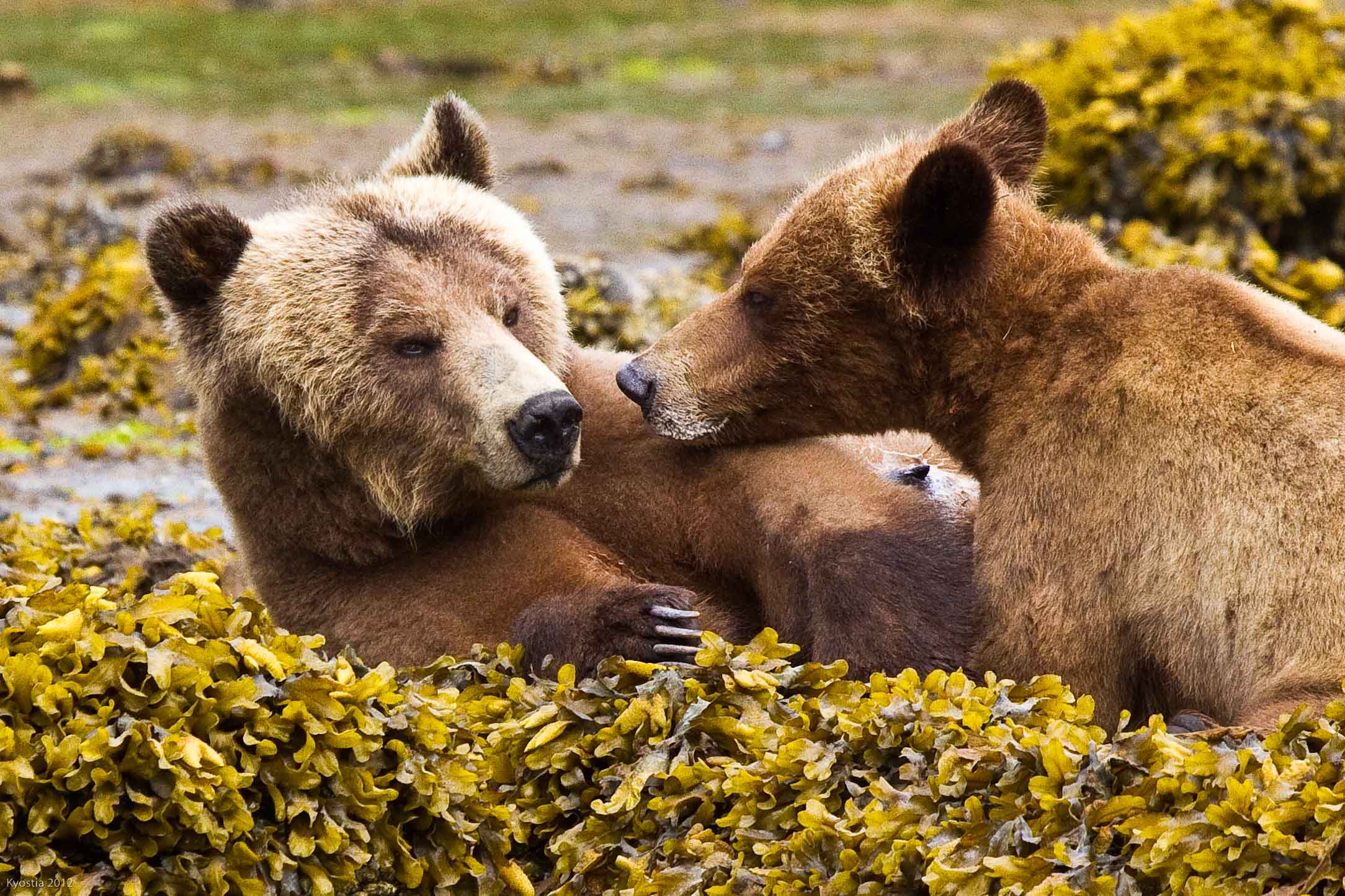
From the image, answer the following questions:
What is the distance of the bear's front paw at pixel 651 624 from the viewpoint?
5570 millimetres

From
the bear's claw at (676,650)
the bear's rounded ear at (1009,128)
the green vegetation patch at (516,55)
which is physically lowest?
the green vegetation patch at (516,55)

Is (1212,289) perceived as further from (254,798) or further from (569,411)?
(254,798)

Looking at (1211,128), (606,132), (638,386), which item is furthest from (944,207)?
(606,132)

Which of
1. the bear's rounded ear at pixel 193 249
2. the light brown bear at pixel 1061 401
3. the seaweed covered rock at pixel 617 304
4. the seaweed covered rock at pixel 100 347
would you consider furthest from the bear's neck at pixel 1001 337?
the seaweed covered rock at pixel 100 347

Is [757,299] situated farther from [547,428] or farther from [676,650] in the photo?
[676,650]

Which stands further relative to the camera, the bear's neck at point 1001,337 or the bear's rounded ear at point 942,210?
the bear's neck at point 1001,337

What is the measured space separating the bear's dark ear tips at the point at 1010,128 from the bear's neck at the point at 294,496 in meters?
2.64

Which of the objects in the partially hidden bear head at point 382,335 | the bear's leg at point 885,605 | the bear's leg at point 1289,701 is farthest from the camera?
the partially hidden bear head at point 382,335

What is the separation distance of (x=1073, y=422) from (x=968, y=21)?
28.8 meters

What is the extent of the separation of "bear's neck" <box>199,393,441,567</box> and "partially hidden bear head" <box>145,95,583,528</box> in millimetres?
56

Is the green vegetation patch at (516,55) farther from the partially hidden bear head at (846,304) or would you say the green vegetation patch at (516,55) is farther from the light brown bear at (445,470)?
the light brown bear at (445,470)

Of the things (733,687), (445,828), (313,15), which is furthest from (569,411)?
(313,15)

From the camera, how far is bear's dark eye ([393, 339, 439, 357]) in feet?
20.0

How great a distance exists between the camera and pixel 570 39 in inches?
1344
